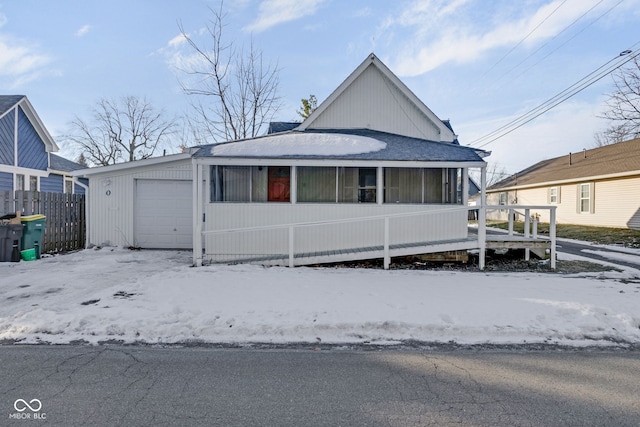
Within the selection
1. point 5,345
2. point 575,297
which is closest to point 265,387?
point 5,345

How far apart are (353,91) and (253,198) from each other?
16.9 feet

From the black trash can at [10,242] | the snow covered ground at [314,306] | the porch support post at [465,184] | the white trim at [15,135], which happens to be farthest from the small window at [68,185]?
the porch support post at [465,184]

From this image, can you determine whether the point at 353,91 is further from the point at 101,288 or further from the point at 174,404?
the point at 174,404

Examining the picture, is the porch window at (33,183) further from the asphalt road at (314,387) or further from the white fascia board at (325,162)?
the asphalt road at (314,387)

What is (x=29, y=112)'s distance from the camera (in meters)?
15.6

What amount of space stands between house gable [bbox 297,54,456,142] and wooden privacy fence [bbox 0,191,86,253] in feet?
26.5

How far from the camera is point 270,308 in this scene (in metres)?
5.31

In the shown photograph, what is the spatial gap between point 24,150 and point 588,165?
30.8 m

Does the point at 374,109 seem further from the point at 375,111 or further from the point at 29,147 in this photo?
the point at 29,147

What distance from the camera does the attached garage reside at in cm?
1147

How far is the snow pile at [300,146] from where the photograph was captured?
9.16 meters

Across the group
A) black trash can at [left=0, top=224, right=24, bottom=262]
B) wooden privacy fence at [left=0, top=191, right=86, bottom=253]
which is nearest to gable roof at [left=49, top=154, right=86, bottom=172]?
wooden privacy fence at [left=0, top=191, right=86, bottom=253]

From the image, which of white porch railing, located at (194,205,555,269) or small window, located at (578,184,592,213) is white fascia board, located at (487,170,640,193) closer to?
small window, located at (578,184,592,213)

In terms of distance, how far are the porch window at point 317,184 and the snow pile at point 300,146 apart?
68cm
